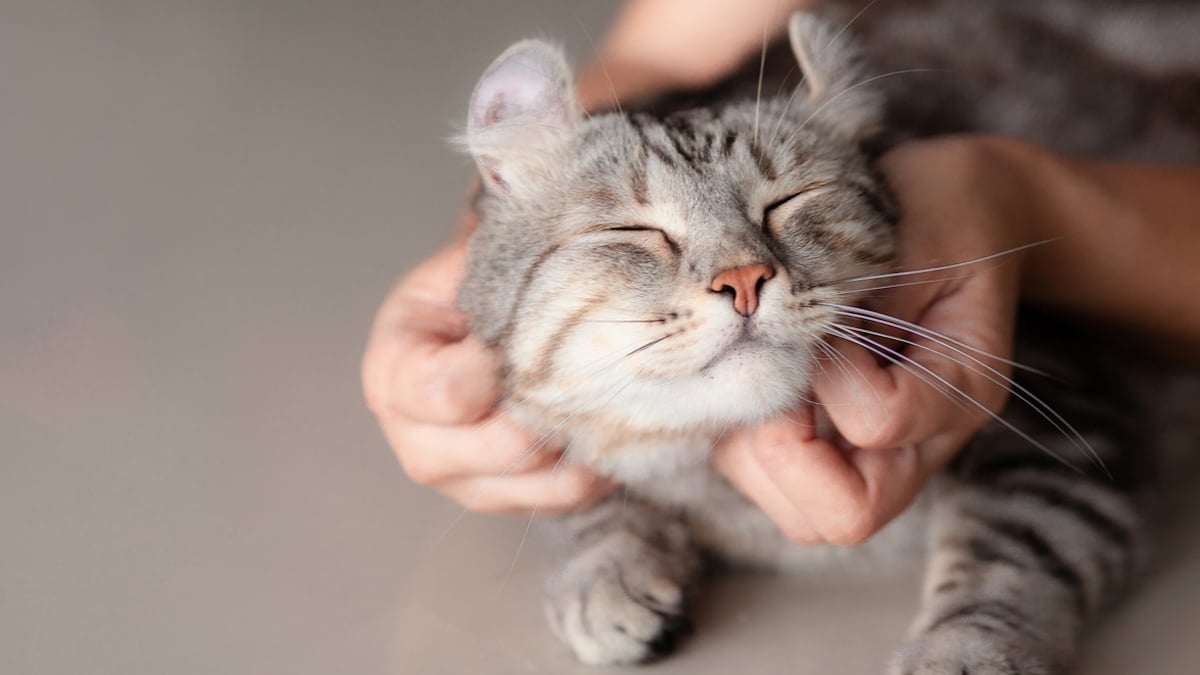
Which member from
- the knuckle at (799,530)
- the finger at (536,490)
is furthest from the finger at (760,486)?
the finger at (536,490)

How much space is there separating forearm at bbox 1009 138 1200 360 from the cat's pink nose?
0.51 m

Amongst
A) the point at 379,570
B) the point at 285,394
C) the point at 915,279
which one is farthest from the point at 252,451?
the point at 915,279

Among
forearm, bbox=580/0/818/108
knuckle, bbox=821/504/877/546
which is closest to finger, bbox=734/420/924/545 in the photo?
knuckle, bbox=821/504/877/546

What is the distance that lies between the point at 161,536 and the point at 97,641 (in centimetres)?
17

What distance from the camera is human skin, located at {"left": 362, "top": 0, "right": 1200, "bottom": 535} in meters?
1.01

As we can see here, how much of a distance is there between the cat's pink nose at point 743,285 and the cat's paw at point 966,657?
0.38m

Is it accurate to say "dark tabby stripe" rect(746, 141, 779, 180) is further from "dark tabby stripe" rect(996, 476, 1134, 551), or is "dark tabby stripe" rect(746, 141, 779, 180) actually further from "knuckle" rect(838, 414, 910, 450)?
"dark tabby stripe" rect(996, 476, 1134, 551)

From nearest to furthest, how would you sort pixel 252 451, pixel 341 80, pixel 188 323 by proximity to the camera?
pixel 252 451 < pixel 188 323 < pixel 341 80

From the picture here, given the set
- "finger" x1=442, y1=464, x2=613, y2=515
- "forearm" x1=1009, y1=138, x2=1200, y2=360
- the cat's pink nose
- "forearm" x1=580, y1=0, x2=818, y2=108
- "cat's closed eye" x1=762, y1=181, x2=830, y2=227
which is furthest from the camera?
"forearm" x1=580, y1=0, x2=818, y2=108

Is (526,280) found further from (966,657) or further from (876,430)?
(966,657)

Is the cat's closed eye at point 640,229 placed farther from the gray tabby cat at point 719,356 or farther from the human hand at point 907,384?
the human hand at point 907,384

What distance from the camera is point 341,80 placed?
7.36 feet

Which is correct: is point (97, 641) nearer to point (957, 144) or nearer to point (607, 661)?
point (607, 661)

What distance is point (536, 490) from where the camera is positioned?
1115 mm
